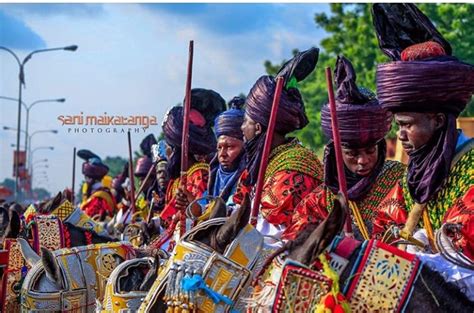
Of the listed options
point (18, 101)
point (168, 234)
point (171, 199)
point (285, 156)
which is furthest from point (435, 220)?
point (18, 101)

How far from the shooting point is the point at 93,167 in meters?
16.7

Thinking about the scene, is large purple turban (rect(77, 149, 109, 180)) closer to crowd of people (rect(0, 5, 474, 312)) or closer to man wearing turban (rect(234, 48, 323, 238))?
crowd of people (rect(0, 5, 474, 312))

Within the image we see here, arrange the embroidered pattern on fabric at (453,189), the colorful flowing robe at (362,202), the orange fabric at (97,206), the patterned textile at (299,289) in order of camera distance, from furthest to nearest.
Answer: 1. the orange fabric at (97,206)
2. the colorful flowing robe at (362,202)
3. the embroidered pattern on fabric at (453,189)
4. the patterned textile at (299,289)

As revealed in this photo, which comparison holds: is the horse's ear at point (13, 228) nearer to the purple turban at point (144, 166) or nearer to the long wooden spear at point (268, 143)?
the long wooden spear at point (268, 143)

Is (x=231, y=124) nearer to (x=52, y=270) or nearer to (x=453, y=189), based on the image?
(x=52, y=270)

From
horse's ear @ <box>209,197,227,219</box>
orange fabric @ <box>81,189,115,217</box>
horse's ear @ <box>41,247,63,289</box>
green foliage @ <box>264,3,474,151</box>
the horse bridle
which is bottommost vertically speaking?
orange fabric @ <box>81,189,115,217</box>

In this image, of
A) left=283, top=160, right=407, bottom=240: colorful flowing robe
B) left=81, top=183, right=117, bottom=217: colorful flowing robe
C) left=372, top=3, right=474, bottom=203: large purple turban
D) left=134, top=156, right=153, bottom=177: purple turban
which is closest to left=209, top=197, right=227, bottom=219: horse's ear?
left=283, top=160, right=407, bottom=240: colorful flowing robe

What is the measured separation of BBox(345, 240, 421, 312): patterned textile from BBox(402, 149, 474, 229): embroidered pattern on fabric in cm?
100

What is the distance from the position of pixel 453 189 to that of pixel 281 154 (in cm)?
202

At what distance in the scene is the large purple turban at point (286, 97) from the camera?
5.93m

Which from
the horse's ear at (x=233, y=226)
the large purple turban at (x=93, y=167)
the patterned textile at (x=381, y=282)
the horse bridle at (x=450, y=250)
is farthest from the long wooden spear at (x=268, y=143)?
the large purple turban at (x=93, y=167)

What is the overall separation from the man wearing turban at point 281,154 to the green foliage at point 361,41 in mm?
15513

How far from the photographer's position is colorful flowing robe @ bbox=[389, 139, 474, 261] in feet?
12.1

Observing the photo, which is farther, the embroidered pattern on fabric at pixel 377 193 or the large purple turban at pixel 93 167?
the large purple turban at pixel 93 167
